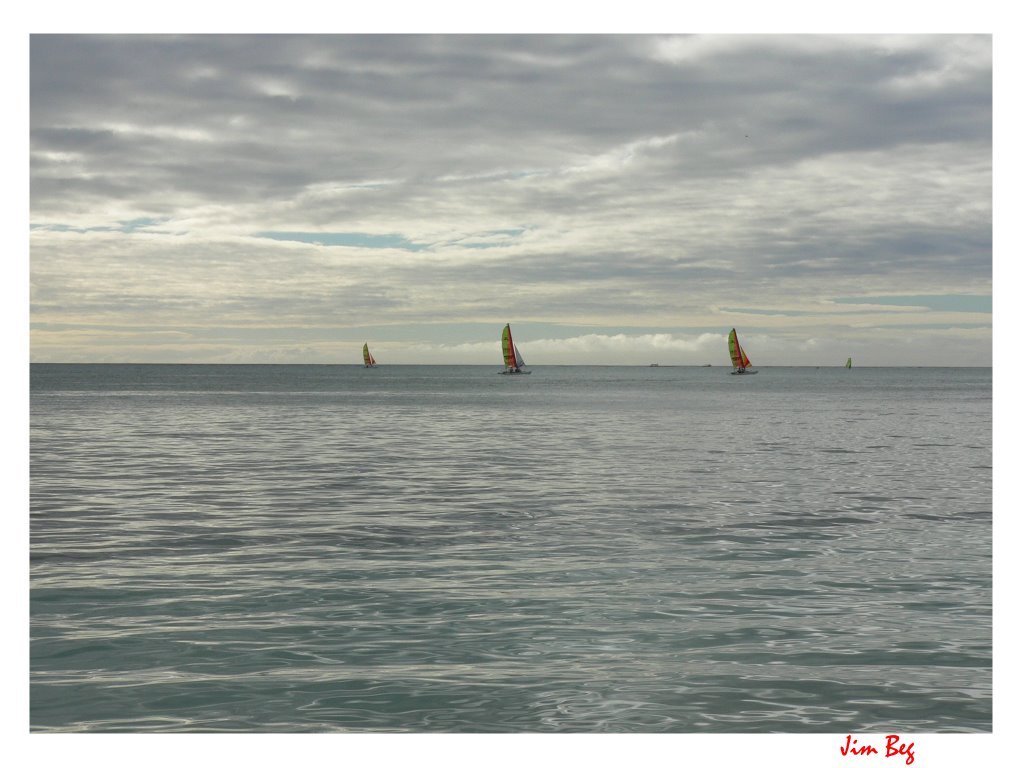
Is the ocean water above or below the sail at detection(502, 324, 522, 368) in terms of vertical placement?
below

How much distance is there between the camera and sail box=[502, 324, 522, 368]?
584 ft

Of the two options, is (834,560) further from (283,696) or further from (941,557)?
(283,696)

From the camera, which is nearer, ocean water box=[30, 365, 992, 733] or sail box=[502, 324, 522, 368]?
ocean water box=[30, 365, 992, 733]

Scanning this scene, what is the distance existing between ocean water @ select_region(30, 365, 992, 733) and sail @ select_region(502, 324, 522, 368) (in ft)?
470

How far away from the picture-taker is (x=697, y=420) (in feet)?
231

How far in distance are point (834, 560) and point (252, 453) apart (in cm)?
2978

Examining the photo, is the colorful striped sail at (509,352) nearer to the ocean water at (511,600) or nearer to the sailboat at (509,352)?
the sailboat at (509,352)
